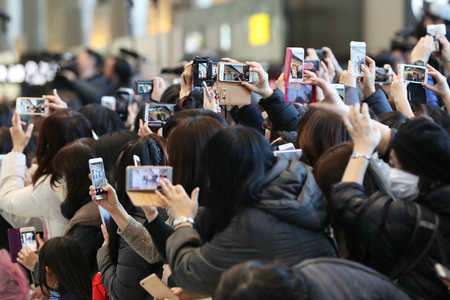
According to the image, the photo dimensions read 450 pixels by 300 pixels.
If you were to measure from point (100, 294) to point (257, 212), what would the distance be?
1.11 m

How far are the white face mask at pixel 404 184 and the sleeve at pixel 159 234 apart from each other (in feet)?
2.55

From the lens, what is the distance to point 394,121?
2273mm

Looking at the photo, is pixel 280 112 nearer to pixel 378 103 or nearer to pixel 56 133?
pixel 378 103

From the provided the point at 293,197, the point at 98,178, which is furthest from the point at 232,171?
the point at 98,178

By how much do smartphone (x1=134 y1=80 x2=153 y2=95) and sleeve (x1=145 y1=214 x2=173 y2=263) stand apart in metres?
1.77

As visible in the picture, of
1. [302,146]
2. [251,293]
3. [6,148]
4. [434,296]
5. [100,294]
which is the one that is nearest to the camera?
[251,293]

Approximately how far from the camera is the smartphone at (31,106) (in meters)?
3.35

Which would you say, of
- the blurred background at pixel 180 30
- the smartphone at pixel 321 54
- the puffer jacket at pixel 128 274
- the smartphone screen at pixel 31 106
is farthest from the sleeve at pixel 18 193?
the blurred background at pixel 180 30

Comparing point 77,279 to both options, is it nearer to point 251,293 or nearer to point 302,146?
point 302,146

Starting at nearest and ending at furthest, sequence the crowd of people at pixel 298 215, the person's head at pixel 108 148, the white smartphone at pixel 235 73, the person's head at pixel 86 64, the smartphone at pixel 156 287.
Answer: the crowd of people at pixel 298 215, the smartphone at pixel 156 287, the white smartphone at pixel 235 73, the person's head at pixel 108 148, the person's head at pixel 86 64

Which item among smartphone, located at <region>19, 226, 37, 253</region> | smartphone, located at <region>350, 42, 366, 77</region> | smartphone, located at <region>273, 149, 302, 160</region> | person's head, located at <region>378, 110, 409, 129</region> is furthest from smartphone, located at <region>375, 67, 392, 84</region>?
smartphone, located at <region>19, 226, 37, 253</region>

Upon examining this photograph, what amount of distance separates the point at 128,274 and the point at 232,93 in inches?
36.9

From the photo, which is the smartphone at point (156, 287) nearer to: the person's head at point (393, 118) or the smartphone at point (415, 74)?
the person's head at point (393, 118)

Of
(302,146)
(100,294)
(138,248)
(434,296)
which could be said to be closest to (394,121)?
(302,146)
